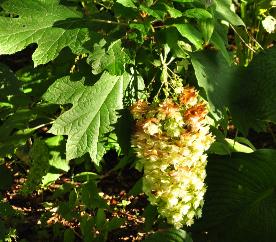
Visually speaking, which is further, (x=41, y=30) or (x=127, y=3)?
(x=41, y=30)

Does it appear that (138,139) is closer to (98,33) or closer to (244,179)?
(98,33)

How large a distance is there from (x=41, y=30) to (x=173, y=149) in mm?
561

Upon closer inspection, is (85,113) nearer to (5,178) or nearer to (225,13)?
(225,13)

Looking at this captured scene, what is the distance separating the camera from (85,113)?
172 cm

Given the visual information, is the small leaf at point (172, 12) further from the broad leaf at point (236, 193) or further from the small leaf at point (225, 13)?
the broad leaf at point (236, 193)

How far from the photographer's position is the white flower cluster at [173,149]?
1.51m

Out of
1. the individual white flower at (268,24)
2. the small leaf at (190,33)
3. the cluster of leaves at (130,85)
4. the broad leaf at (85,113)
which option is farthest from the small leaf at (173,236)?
the individual white flower at (268,24)

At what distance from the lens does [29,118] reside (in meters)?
2.36

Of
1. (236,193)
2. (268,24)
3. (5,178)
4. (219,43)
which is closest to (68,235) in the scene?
(5,178)

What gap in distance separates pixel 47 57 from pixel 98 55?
16cm

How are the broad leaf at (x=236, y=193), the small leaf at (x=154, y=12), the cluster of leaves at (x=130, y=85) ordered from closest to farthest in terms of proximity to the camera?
the small leaf at (x=154, y=12) < the cluster of leaves at (x=130, y=85) < the broad leaf at (x=236, y=193)

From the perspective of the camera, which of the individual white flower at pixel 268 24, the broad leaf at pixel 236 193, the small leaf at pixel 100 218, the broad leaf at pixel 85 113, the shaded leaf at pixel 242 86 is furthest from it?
the individual white flower at pixel 268 24

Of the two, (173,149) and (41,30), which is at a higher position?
(41,30)

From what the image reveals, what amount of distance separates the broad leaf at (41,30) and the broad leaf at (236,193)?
0.90 metres
